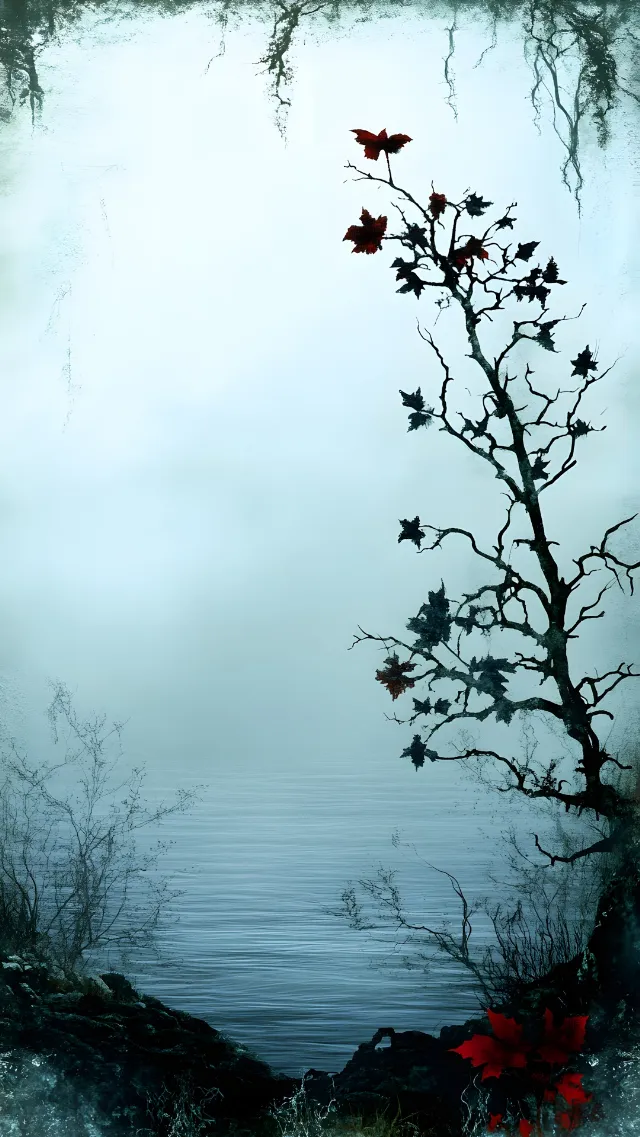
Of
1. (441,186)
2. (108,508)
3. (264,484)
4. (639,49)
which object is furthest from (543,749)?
(639,49)

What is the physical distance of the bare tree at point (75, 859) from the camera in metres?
1.67

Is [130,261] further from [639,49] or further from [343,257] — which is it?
[639,49]

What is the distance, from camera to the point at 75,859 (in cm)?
172

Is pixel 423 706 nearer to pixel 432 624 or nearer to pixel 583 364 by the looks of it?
pixel 432 624

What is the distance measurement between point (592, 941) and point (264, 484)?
103 centimetres

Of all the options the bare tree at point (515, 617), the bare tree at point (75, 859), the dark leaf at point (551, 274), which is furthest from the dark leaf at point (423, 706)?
the dark leaf at point (551, 274)

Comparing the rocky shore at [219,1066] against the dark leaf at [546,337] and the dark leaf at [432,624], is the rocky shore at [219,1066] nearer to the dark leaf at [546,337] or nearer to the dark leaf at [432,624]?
the dark leaf at [432,624]

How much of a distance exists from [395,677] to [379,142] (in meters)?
0.99

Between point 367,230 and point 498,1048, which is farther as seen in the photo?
point 367,230

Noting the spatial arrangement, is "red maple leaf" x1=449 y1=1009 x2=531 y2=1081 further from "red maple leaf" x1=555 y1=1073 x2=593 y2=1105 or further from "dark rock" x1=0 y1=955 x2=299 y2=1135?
"dark rock" x1=0 y1=955 x2=299 y2=1135

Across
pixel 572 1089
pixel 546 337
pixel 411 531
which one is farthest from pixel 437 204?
pixel 572 1089

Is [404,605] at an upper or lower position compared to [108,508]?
lower

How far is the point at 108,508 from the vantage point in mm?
1836

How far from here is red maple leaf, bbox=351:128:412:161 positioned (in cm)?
170
